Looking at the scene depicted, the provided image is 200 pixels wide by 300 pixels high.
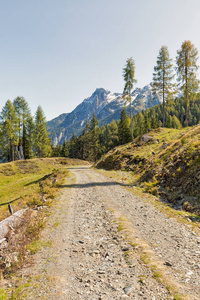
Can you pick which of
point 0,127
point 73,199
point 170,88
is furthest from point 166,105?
point 0,127

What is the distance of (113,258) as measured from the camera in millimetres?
5266

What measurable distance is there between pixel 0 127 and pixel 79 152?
146 ft

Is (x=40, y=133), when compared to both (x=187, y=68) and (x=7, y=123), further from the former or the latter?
(x=187, y=68)

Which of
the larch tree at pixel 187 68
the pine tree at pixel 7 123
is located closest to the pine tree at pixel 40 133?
the pine tree at pixel 7 123

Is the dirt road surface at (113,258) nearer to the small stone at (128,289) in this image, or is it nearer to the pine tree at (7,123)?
the small stone at (128,289)

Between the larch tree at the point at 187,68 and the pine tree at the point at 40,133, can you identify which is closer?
the larch tree at the point at 187,68

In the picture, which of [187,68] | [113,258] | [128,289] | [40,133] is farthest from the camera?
[40,133]

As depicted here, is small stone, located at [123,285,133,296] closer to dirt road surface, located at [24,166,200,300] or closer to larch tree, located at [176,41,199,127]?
dirt road surface, located at [24,166,200,300]

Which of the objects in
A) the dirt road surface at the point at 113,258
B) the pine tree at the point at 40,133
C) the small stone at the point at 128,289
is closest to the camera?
the small stone at the point at 128,289

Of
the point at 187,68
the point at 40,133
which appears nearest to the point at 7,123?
the point at 40,133

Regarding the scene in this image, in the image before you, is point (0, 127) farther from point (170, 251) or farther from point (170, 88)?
point (170, 251)

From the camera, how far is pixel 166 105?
36812mm

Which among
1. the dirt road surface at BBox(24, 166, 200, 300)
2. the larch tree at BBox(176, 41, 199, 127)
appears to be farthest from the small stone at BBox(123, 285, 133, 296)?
the larch tree at BBox(176, 41, 199, 127)

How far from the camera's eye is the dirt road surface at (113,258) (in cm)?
391
